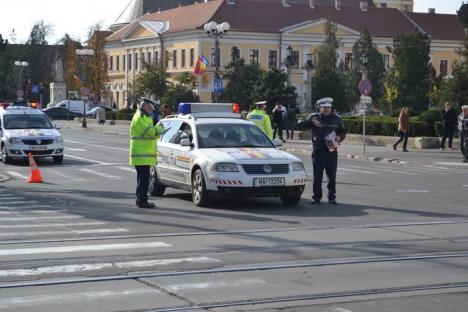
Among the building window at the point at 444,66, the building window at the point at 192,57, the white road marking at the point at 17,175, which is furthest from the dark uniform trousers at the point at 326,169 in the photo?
the building window at the point at 444,66

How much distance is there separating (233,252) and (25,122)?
20.3 metres

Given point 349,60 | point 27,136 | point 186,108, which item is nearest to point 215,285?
point 186,108

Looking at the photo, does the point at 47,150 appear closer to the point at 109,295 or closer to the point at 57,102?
the point at 109,295

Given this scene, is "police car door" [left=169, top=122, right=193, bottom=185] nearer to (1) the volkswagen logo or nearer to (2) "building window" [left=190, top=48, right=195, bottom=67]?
(1) the volkswagen logo

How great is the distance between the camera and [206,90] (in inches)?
3949

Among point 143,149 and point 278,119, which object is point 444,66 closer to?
point 278,119

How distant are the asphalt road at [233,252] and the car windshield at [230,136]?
1.09 m

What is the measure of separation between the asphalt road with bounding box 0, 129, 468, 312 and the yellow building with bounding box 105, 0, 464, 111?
8002 centimetres

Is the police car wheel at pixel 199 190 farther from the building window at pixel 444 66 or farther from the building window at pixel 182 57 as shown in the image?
the building window at pixel 444 66

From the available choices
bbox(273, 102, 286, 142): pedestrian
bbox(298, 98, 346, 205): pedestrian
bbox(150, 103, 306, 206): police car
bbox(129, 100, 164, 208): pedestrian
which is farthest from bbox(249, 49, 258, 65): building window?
bbox(129, 100, 164, 208): pedestrian

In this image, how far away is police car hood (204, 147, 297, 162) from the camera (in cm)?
1585

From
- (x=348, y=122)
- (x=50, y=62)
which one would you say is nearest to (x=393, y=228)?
(x=348, y=122)

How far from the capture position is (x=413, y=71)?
7556cm

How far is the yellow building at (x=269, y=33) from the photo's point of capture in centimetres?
10112
